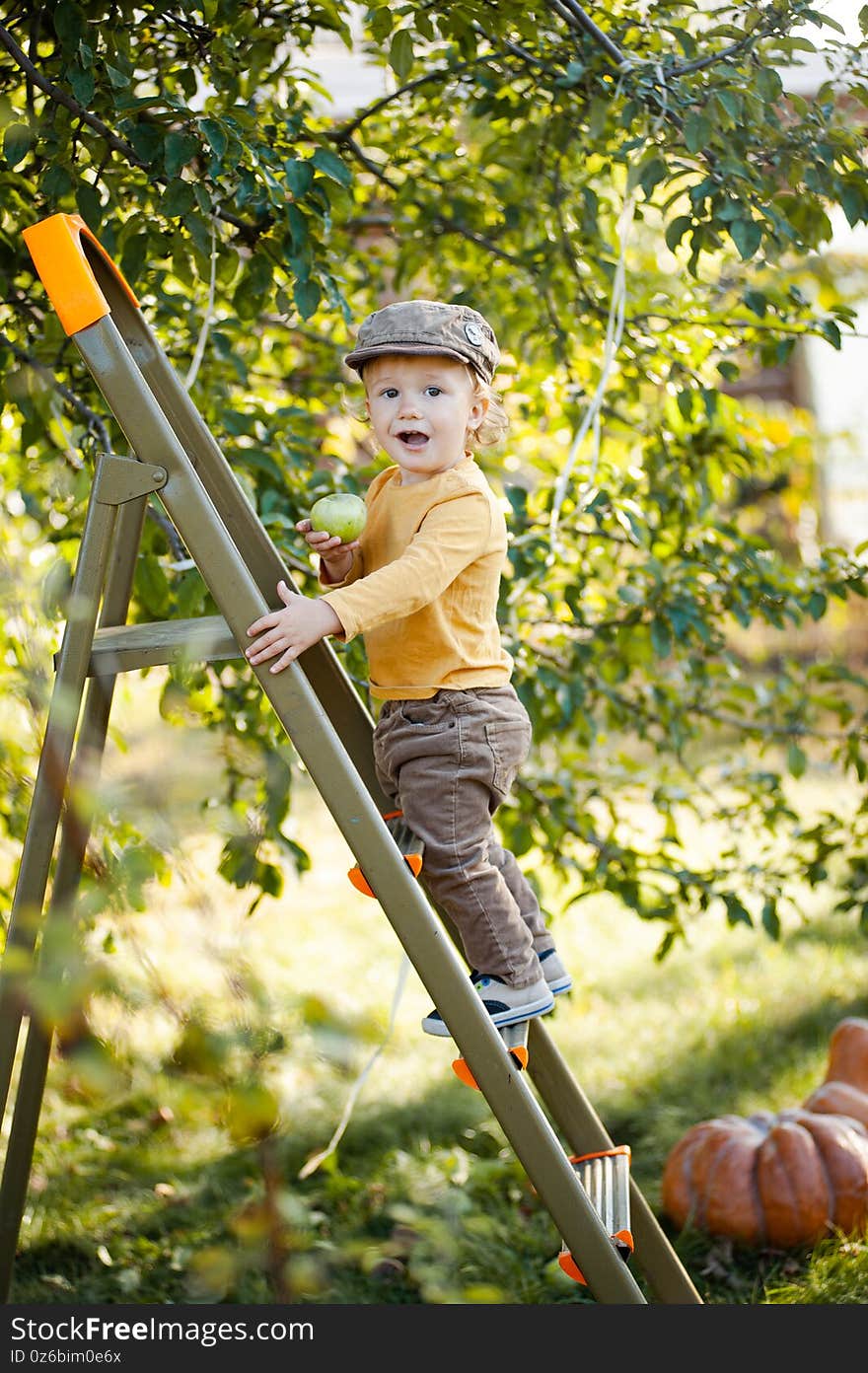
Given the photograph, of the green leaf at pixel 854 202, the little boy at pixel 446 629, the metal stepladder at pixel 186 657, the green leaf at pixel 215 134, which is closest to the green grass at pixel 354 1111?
the metal stepladder at pixel 186 657

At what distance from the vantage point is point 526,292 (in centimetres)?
325

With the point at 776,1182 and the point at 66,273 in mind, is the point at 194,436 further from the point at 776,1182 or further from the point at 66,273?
the point at 776,1182

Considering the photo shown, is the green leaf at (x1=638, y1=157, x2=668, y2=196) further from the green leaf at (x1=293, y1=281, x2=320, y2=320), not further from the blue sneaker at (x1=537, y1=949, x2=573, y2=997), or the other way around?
the blue sneaker at (x1=537, y1=949, x2=573, y2=997)

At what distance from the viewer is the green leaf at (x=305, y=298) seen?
2.40m

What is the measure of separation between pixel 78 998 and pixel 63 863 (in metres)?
1.06

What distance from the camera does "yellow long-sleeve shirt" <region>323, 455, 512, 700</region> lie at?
1.87 meters

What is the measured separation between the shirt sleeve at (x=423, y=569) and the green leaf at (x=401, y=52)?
3.67ft

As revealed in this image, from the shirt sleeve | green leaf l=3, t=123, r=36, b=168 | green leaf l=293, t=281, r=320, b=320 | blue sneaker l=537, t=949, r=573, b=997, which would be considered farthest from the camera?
green leaf l=293, t=281, r=320, b=320

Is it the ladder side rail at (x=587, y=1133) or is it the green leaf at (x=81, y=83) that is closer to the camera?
the green leaf at (x=81, y=83)

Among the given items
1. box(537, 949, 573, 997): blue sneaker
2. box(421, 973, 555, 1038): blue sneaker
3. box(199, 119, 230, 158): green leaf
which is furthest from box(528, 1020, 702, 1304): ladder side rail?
box(199, 119, 230, 158): green leaf

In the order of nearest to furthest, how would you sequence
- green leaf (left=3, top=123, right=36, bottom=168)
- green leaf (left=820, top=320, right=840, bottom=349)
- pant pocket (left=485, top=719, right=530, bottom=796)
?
pant pocket (left=485, top=719, right=530, bottom=796) < green leaf (left=3, top=123, right=36, bottom=168) < green leaf (left=820, top=320, right=840, bottom=349)

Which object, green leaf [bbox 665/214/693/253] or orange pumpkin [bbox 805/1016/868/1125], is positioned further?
orange pumpkin [bbox 805/1016/868/1125]

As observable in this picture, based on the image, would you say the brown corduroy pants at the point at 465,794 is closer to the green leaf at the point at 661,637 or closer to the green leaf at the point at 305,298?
the green leaf at the point at 305,298

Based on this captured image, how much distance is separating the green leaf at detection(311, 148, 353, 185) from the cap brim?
626mm
